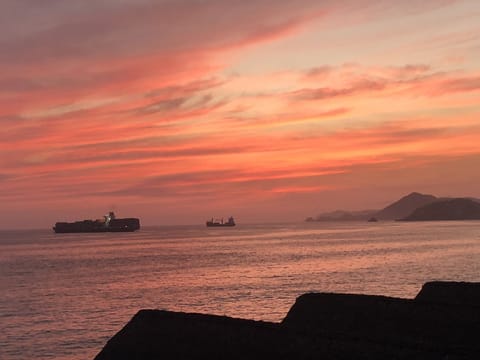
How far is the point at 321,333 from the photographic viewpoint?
24.6 metres

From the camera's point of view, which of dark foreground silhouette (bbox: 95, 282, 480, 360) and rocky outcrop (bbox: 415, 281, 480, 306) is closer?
dark foreground silhouette (bbox: 95, 282, 480, 360)

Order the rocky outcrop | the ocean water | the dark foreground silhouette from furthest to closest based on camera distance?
the ocean water → the rocky outcrop → the dark foreground silhouette

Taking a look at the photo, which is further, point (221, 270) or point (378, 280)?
point (221, 270)

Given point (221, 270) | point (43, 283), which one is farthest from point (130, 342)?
point (221, 270)

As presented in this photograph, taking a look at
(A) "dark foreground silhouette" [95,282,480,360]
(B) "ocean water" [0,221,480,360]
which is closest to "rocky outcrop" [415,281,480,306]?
(A) "dark foreground silhouette" [95,282,480,360]

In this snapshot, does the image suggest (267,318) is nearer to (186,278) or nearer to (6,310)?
(6,310)

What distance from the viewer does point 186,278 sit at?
9319 cm

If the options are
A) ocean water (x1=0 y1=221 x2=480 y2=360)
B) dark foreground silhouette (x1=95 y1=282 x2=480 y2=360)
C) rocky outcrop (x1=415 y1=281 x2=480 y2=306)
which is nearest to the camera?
dark foreground silhouette (x1=95 y1=282 x2=480 y2=360)

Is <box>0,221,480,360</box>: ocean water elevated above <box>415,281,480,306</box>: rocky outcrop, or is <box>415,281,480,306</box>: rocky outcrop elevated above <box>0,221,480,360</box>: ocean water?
<box>415,281,480,306</box>: rocky outcrop

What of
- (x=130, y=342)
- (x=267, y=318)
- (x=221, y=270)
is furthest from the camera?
(x=221, y=270)

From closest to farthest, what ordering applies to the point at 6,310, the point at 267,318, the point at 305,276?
the point at 267,318, the point at 6,310, the point at 305,276

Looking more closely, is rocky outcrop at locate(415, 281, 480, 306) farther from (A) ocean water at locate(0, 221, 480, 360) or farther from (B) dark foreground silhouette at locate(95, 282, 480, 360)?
(A) ocean water at locate(0, 221, 480, 360)

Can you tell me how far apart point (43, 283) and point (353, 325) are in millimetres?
70153

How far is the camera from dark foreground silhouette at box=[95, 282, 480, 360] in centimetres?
2286
